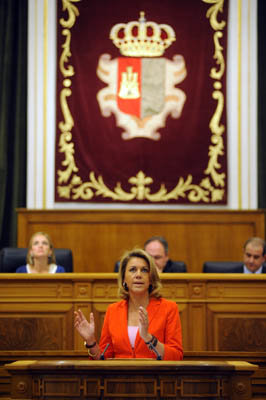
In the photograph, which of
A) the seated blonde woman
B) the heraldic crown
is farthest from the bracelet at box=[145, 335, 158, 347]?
the heraldic crown

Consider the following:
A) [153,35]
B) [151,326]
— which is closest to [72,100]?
[153,35]

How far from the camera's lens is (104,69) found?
734cm

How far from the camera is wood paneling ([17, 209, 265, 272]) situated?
710cm

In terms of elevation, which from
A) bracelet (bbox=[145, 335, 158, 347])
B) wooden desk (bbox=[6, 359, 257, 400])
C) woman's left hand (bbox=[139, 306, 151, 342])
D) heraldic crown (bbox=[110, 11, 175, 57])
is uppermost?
heraldic crown (bbox=[110, 11, 175, 57])

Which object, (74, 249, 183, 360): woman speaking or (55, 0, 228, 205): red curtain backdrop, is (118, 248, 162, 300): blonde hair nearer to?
(74, 249, 183, 360): woman speaking

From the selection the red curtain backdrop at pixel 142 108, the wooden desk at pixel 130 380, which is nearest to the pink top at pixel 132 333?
the wooden desk at pixel 130 380

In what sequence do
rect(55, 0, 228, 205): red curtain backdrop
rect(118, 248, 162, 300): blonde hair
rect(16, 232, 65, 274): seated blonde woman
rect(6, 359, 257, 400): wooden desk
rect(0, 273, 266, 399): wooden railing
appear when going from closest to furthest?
1. rect(6, 359, 257, 400): wooden desk
2. rect(118, 248, 162, 300): blonde hair
3. rect(0, 273, 266, 399): wooden railing
4. rect(16, 232, 65, 274): seated blonde woman
5. rect(55, 0, 228, 205): red curtain backdrop

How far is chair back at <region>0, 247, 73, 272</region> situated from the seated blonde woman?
0.14m

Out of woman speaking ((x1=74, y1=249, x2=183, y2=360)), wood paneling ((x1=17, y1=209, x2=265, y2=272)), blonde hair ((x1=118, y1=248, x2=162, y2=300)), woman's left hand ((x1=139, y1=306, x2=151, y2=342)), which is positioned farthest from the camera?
wood paneling ((x1=17, y1=209, x2=265, y2=272))

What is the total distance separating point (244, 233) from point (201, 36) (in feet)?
6.88

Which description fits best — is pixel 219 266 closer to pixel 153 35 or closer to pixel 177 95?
pixel 177 95

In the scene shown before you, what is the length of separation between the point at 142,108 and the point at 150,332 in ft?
13.8

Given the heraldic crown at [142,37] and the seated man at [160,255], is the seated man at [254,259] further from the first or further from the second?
the heraldic crown at [142,37]

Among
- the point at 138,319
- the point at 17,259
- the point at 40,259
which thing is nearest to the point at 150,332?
the point at 138,319
